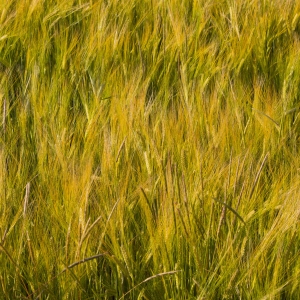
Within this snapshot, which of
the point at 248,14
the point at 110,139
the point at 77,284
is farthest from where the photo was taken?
the point at 248,14

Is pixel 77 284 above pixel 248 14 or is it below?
below

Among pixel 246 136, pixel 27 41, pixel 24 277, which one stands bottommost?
pixel 24 277

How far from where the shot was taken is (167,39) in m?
1.51

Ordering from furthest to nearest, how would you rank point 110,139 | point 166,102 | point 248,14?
point 248,14 < point 166,102 < point 110,139

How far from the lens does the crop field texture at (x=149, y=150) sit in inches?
35.7

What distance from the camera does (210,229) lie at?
3.09ft

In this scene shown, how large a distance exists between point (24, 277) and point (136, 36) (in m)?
0.83

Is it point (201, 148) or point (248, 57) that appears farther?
point (248, 57)

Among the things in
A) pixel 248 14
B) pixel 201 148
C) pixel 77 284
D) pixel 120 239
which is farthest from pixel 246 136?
pixel 248 14

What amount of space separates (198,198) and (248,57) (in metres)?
0.67

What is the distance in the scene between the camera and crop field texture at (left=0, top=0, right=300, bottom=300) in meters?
0.91

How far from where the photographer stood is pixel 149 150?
108 cm

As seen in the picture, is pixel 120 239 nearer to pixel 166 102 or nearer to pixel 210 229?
pixel 210 229

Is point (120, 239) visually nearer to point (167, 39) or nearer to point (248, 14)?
point (167, 39)
